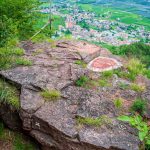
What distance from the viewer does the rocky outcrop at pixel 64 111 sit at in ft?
28.5

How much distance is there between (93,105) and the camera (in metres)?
9.84

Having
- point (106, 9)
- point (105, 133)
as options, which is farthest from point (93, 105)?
point (106, 9)

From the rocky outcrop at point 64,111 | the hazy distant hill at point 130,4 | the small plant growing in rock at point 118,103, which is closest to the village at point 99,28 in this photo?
the hazy distant hill at point 130,4

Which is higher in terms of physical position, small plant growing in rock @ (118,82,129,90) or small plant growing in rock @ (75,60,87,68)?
small plant growing in rock @ (75,60,87,68)

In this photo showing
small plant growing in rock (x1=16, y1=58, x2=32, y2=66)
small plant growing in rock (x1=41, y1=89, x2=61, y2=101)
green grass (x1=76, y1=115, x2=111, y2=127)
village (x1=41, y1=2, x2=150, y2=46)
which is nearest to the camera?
green grass (x1=76, y1=115, x2=111, y2=127)

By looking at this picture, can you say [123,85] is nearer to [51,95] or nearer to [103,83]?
[103,83]

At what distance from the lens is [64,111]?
373 inches

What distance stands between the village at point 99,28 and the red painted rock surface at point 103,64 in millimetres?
60269

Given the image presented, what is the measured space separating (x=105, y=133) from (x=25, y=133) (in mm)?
2610

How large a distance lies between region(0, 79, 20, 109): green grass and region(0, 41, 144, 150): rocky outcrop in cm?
21

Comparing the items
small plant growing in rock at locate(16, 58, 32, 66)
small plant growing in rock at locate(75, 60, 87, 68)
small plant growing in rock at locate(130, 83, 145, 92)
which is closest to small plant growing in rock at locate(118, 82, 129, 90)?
small plant growing in rock at locate(130, 83, 145, 92)

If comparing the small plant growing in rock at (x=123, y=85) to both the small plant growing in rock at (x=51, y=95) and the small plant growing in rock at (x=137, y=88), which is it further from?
the small plant growing in rock at (x=51, y=95)

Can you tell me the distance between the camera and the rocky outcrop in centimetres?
869

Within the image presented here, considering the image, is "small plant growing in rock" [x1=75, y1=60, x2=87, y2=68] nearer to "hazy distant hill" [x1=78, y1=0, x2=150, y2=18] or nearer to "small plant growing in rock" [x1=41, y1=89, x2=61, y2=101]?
"small plant growing in rock" [x1=41, y1=89, x2=61, y2=101]
